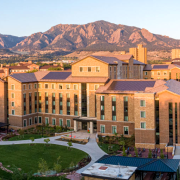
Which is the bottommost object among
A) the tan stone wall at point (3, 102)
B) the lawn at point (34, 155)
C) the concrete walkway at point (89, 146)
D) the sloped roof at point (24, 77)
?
the lawn at point (34, 155)

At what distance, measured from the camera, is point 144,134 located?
164 ft

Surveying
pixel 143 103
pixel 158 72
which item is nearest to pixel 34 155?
Result: pixel 143 103

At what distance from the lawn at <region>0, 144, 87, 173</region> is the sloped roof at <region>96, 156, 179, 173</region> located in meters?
9.65

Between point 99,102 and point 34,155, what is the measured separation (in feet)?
62.2

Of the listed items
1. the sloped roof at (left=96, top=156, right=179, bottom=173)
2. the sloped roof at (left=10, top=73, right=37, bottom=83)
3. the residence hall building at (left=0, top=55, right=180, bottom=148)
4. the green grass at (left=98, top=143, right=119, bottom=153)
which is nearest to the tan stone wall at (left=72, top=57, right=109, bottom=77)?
the residence hall building at (left=0, top=55, right=180, bottom=148)

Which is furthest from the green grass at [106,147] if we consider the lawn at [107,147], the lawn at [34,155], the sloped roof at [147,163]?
the sloped roof at [147,163]

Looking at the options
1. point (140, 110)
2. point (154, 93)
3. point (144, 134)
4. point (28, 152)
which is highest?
point (154, 93)

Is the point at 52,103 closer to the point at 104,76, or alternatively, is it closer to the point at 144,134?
the point at 104,76

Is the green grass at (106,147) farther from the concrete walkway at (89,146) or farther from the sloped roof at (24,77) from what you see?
the sloped roof at (24,77)

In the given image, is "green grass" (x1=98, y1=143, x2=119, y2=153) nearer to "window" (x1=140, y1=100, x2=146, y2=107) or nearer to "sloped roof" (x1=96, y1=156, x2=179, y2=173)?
"window" (x1=140, y1=100, x2=146, y2=107)

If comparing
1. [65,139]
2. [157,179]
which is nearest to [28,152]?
A: [65,139]

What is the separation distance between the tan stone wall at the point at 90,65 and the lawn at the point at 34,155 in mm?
21513

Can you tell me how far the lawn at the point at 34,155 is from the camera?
43.3 metres

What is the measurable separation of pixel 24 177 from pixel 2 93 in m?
38.0
